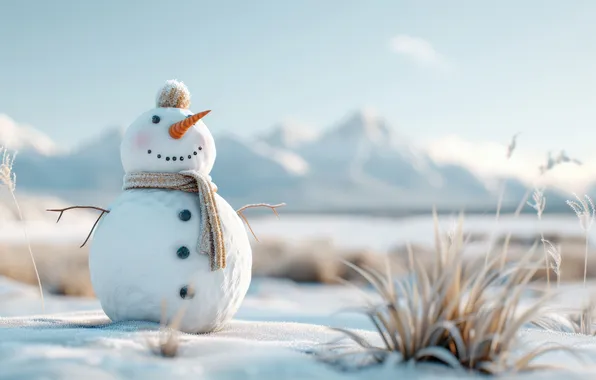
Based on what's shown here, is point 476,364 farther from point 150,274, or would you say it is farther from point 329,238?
point 329,238

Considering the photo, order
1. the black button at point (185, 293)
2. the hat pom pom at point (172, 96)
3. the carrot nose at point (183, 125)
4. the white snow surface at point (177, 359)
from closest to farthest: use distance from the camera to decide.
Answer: the white snow surface at point (177, 359) < the black button at point (185, 293) < the carrot nose at point (183, 125) < the hat pom pom at point (172, 96)

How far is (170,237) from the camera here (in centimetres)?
304

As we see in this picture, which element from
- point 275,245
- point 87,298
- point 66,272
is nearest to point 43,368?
point 87,298

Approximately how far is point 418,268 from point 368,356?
0.39 meters

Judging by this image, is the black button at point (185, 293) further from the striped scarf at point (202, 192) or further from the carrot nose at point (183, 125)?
the carrot nose at point (183, 125)

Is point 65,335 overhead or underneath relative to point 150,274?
underneath

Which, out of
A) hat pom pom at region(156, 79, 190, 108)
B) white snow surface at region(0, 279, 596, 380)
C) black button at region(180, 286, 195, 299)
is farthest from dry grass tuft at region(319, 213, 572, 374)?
hat pom pom at region(156, 79, 190, 108)

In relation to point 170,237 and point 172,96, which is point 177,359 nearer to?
point 170,237

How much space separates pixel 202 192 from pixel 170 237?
11.6 inches

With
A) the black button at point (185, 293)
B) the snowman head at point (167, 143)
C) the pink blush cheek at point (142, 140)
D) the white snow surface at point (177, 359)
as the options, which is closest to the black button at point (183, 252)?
the black button at point (185, 293)

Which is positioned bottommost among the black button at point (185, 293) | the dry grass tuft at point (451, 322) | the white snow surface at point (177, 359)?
the white snow surface at point (177, 359)

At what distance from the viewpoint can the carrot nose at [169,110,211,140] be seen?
318 cm

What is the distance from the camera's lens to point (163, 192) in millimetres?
3215

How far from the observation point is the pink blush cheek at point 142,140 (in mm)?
3242
